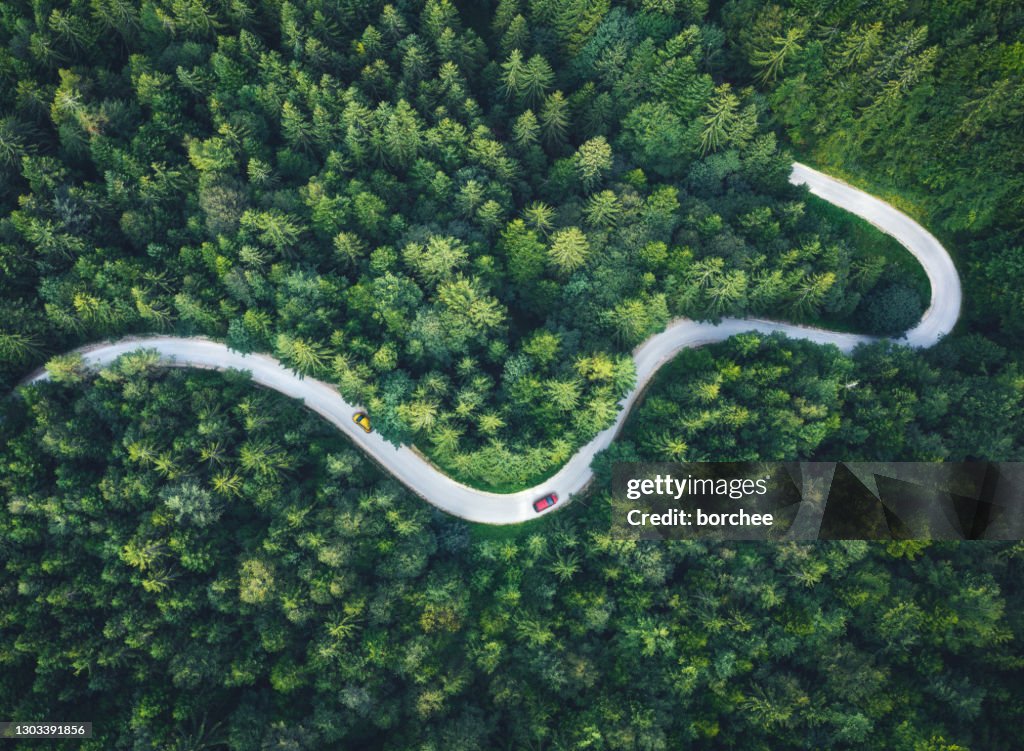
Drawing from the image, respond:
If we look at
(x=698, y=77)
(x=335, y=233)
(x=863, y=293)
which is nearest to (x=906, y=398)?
(x=863, y=293)

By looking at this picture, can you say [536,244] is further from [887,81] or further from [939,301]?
[939,301]

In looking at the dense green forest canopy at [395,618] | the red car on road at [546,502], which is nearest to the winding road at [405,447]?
the red car on road at [546,502]

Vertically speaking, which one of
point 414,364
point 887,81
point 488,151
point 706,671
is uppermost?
point 887,81

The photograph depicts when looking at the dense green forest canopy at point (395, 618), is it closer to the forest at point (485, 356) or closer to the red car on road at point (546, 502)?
the forest at point (485, 356)

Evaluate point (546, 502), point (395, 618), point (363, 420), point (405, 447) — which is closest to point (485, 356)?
point (405, 447)

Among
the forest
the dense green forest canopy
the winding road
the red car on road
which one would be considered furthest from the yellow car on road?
the red car on road

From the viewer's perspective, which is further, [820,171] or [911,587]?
[820,171]

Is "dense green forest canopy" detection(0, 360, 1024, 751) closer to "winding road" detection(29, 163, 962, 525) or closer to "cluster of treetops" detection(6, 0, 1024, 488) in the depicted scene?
"winding road" detection(29, 163, 962, 525)

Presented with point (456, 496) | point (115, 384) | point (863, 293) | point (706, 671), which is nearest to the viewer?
point (706, 671)
